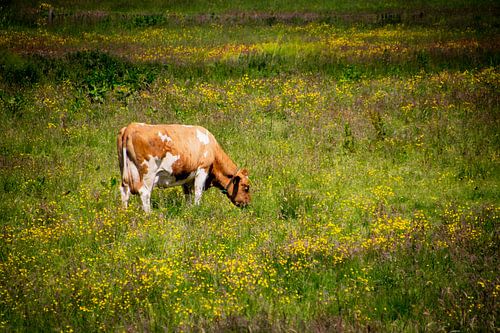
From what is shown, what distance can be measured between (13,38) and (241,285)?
23.5 m

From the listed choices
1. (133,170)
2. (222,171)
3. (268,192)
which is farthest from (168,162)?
(268,192)

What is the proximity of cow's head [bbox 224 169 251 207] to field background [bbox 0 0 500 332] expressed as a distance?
0.61ft

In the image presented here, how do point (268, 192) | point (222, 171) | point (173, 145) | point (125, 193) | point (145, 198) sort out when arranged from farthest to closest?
1. point (268, 192)
2. point (222, 171)
3. point (173, 145)
4. point (125, 193)
5. point (145, 198)

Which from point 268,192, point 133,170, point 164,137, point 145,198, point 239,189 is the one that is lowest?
point 268,192

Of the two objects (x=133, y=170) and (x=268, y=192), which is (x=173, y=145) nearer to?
(x=133, y=170)

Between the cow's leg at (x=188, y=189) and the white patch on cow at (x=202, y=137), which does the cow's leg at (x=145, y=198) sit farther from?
the white patch on cow at (x=202, y=137)

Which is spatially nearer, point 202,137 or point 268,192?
point 202,137

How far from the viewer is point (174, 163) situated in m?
9.05

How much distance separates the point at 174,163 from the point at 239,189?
1.29m

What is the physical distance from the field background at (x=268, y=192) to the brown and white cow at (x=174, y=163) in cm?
34

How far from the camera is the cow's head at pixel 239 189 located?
31.4 feet

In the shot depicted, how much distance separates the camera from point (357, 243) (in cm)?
754

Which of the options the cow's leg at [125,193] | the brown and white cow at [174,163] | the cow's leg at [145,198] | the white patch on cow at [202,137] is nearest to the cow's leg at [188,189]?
the brown and white cow at [174,163]

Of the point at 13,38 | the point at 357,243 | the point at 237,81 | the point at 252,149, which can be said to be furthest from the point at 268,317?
the point at 13,38
